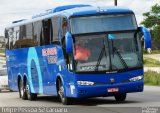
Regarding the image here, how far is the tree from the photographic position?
173 meters

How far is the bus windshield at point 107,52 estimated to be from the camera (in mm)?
21266

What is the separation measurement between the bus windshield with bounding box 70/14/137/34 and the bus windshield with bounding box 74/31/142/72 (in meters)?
0.20

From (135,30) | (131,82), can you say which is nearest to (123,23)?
(135,30)

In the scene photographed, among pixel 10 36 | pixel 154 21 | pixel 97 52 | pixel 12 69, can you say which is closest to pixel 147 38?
pixel 97 52

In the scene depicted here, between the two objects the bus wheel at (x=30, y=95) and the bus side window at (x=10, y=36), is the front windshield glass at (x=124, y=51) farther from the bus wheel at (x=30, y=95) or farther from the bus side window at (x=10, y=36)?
the bus side window at (x=10, y=36)

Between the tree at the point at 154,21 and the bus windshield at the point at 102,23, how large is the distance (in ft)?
494

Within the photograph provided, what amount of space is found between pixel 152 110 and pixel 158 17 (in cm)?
Result: 16814

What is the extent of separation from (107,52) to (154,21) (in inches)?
6367

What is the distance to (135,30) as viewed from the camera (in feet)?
71.7

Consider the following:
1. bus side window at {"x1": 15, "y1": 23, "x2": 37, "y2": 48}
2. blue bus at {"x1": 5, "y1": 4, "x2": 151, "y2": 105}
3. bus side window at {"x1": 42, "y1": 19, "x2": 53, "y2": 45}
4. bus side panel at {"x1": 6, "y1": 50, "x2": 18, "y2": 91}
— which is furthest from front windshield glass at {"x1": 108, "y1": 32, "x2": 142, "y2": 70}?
bus side panel at {"x1": 6, "y1": 50, "x2": 18, "y2": 91}

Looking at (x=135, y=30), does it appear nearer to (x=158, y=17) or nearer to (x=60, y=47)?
(x=60, y=47)

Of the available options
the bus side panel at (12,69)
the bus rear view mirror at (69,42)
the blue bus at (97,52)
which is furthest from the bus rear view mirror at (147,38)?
the bus side panel at (12,69)

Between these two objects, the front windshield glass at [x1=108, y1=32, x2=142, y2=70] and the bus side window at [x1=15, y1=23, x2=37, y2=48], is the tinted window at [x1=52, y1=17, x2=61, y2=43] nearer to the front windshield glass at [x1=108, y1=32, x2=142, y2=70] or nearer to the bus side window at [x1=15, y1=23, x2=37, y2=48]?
the front windshield glass at [x1=108, y1=32, x2=142, y2=70]

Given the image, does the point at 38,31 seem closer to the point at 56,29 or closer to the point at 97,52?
the point at 56,29
